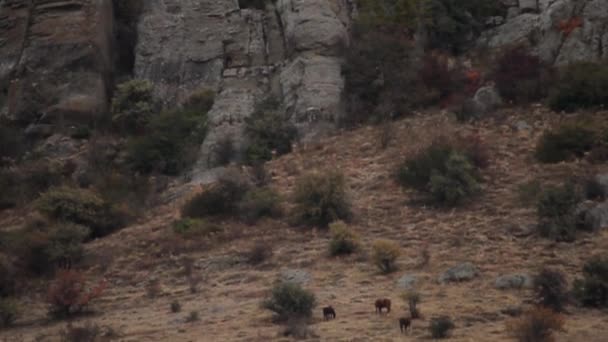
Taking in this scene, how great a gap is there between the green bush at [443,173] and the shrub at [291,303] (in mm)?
7773

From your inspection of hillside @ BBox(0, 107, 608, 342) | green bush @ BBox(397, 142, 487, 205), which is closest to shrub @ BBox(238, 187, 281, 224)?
hillside @ BBox(0, 107, 608, 342)

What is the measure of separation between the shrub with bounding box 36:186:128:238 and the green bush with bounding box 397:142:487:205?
829 cm

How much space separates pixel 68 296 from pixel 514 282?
9589 millimetres

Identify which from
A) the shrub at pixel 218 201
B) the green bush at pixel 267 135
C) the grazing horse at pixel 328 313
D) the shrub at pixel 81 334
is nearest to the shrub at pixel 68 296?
the shrub at pixel 81 334

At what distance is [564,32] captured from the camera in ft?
105

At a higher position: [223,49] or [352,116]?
[223,49]

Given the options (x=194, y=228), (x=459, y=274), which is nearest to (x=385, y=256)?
(x=459, y=274)

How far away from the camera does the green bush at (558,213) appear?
21516 millimetres

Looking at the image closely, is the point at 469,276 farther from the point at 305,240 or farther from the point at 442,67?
the point at 442,67

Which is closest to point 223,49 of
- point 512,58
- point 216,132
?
point 216,132

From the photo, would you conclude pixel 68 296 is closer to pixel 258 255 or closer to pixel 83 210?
pixel 258 255

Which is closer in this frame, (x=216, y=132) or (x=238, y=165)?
(x=238, y=165)

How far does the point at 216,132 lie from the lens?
106 ft

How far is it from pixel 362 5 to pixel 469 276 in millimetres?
19815
